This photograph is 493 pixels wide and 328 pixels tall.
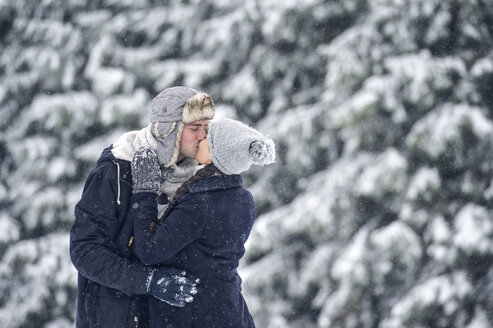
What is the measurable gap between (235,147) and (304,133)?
6.40 meters

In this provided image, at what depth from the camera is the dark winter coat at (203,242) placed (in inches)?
89.0

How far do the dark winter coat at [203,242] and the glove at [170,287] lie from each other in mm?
56

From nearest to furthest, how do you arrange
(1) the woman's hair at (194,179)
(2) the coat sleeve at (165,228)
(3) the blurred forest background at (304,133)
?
(2) the coat sleeve at (165,228), (1) the woman's hair at (194,179), (3) the blurred forest background at (304,133)

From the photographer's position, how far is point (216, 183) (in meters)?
2.37

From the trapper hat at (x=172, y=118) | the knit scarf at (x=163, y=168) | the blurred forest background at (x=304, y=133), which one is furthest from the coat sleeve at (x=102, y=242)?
the blurred forest background at (x=304, y=133)

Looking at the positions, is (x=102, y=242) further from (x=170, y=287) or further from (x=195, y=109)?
(x=195, y=109)

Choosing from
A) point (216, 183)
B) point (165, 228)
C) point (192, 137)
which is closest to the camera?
point (165, 228)

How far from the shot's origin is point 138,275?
2297 millimetres

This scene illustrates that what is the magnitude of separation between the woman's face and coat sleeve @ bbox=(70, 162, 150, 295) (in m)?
0.35

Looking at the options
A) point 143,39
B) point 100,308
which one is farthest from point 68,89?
point 100,308

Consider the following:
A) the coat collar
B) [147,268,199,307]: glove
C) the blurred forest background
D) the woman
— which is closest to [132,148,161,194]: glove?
the woman

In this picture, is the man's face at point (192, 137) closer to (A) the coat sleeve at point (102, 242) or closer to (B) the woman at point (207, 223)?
(B) the woman at point (207, 223)

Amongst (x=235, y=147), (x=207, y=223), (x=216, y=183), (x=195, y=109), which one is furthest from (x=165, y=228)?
(x=195, y=109)

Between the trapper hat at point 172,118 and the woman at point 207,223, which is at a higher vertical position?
the trapper hat at point 172,118
